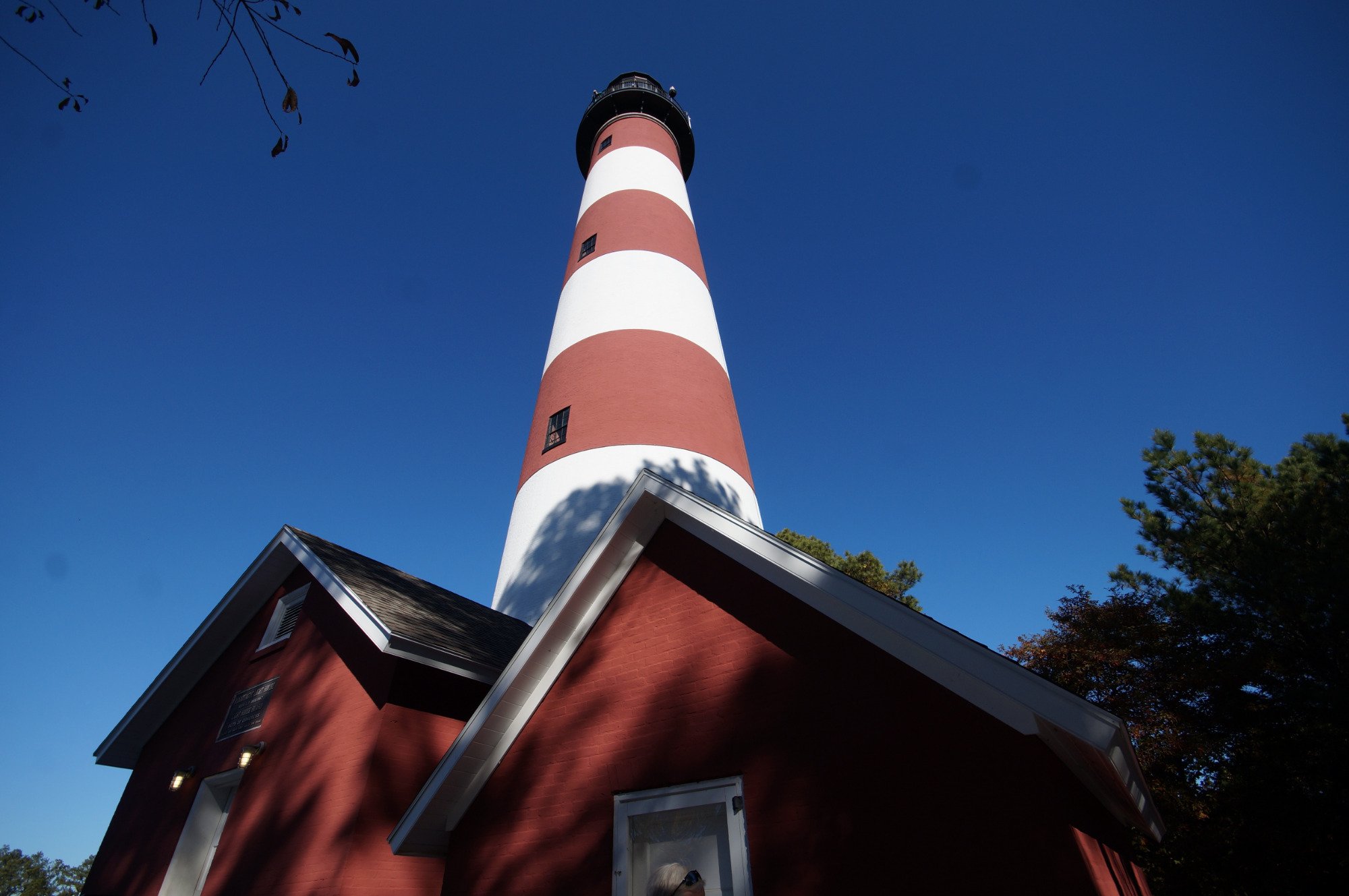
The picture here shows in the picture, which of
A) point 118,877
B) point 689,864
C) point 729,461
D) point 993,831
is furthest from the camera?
point 729,461

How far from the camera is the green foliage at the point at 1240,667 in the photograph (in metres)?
10.6

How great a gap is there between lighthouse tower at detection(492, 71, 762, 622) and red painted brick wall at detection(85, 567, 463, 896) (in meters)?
3.61

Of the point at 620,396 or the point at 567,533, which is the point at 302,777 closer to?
the point at 567,533

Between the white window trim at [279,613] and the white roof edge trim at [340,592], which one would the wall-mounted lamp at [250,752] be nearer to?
the white window trim at [279,613]

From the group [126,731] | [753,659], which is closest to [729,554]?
[753,659]

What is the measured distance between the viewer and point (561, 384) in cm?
1341

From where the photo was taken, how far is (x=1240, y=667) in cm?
1203

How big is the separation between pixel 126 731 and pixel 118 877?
5.87 ft

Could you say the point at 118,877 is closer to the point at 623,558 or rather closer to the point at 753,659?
the point at 623,558

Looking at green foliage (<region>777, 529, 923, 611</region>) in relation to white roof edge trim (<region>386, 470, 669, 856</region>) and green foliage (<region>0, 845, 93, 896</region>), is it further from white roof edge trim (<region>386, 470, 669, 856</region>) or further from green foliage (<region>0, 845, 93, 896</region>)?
green foliage (<region>0, 845, 93, 896</region>)

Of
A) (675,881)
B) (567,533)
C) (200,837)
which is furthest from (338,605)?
Result: (675,881)

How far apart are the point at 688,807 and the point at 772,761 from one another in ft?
2.64

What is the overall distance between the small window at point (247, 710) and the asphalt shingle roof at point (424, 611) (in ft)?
5.24

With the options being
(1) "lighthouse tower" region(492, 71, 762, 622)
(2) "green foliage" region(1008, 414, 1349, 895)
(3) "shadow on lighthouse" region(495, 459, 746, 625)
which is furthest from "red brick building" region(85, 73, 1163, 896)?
(2) "green foliage" region(1008, 414, 1349, 895)
